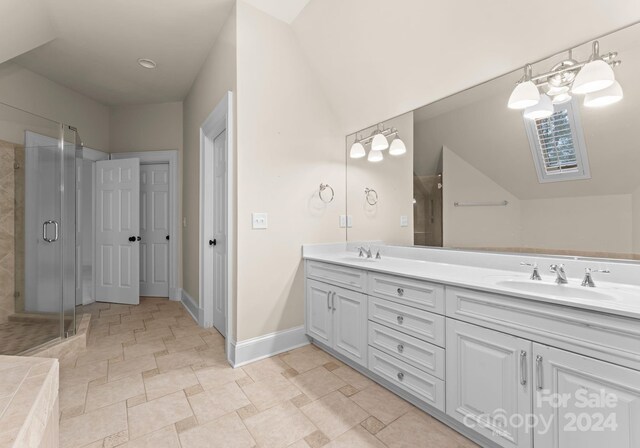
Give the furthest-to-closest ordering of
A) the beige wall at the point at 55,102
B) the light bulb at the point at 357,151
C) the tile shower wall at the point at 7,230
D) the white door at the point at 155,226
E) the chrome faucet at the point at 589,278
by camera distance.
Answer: the white door at the point at 155,226
the beige wall at the point at 55,102
the light bulb at the point at 357,151
the tile shower wall at the point at 7,230
the chrome faucet at the point at 589,278

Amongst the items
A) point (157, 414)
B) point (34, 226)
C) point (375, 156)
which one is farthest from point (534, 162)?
point (34, 226)

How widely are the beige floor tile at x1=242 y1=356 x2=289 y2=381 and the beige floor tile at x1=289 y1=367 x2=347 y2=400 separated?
173mm

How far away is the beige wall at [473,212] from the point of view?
1.84 m

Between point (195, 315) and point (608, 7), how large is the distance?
395 cm

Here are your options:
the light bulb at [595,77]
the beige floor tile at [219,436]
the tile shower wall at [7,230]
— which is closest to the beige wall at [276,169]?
→ the beige floor tile at [219,436]

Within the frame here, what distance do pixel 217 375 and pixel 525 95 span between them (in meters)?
2.67

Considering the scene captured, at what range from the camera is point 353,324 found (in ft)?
6.82

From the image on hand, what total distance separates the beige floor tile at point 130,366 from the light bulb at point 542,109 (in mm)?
3071

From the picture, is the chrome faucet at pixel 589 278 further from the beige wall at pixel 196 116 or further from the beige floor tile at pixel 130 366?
the beige floor tile at pixel 130 366

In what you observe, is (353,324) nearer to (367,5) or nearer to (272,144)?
(272,144)

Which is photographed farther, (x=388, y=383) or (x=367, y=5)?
(x=367, y=5)

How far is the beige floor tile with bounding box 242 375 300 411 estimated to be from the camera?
1.77 metres

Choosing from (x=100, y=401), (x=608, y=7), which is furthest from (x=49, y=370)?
(x=608, y=7)

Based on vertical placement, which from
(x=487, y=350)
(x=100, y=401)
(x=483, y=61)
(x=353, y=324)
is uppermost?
(x=483, y=61)
